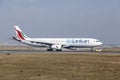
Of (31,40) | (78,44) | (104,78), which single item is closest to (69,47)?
(78,44)

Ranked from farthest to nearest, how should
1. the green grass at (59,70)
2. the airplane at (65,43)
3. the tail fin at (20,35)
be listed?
the tail fin at (20,35), the airplane at (65,43), the green grass at (59,70)

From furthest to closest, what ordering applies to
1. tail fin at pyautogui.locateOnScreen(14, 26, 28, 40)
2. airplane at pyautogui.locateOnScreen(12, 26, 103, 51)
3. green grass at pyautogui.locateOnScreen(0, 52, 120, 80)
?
tail fin at pyautogui.locateOnScreen(14, 26, 28, 40) → airplane at pyautogui.locateOnScreen(12, 26, 103, 51) → green grass at pyautogui.locateOnScreen(0, 52, 120, 80)

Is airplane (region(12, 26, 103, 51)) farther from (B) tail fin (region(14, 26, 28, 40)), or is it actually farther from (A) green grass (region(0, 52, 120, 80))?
(A) green grass (region(0, 52, 120, 80))

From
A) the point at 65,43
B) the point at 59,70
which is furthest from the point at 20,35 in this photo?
the point at 59,70

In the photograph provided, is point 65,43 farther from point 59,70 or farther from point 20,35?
point 59,70

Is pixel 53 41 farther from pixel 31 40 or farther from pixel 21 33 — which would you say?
pixel 21 33

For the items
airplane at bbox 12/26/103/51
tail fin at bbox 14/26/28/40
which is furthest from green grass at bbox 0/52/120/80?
tail fin at bbox 14/26/28/40

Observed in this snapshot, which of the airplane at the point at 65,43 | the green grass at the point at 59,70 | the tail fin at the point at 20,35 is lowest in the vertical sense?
the green grass at the point at 59,70

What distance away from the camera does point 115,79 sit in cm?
2331

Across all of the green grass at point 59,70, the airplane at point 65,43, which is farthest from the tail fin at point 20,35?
the green grass at point 59,70

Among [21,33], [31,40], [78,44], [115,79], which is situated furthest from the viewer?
[21,33]

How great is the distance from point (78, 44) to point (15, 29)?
30.7 m

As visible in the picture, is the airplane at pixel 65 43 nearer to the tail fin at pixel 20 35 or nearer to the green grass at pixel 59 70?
the tail fin at pixel 20 35

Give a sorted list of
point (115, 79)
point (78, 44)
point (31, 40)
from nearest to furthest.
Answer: point (115, 79) → point (78, 44) → point (31, 40)
